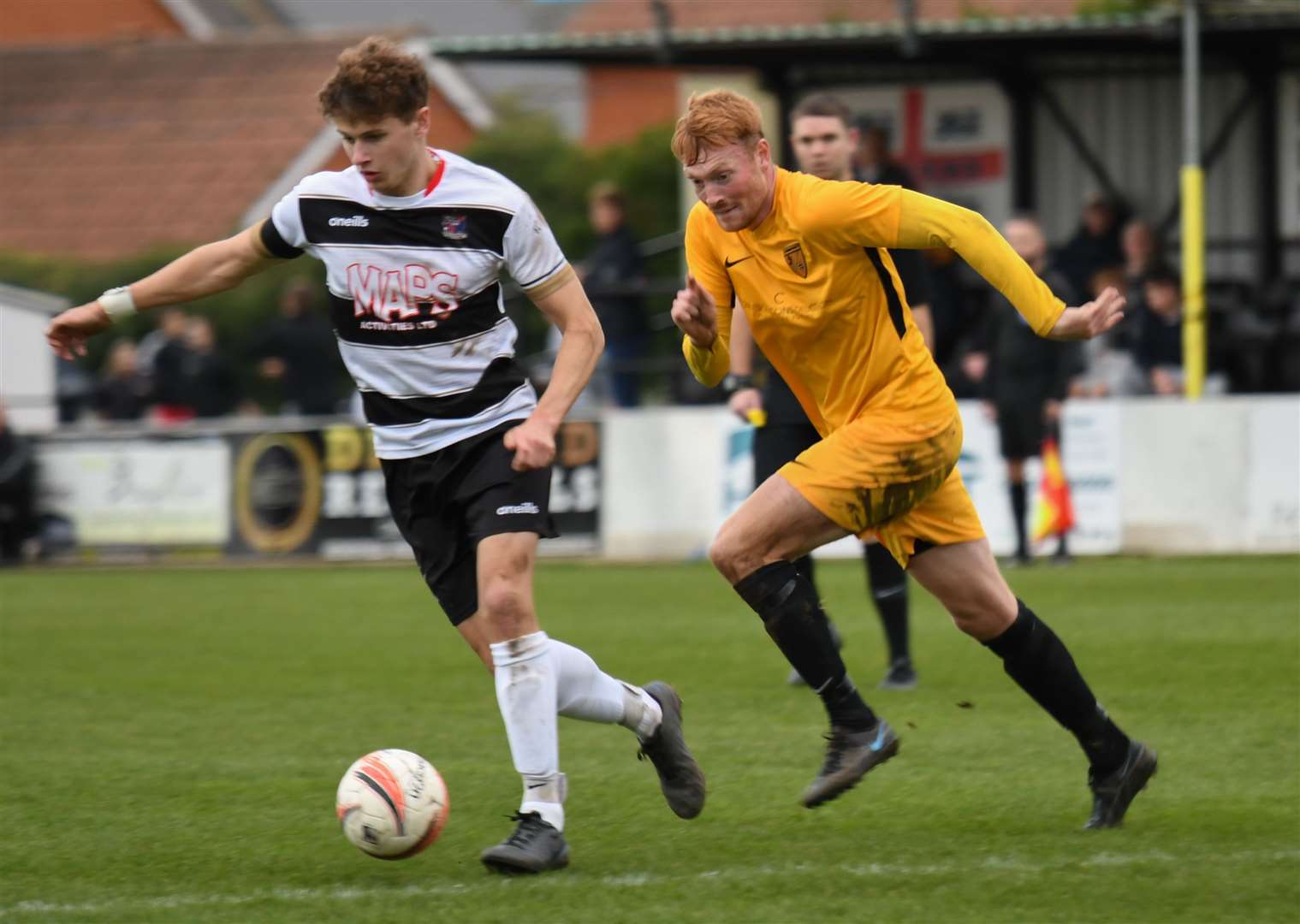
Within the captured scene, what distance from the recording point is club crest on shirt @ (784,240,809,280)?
5227mm

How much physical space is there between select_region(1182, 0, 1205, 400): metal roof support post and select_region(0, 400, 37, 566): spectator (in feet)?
29.3

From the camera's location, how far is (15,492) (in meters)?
15.7

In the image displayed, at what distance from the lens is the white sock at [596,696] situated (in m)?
5.23

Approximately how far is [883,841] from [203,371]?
12468 millimetres

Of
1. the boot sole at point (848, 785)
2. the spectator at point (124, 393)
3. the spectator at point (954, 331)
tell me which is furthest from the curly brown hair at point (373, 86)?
the spectator at point (124, 393)

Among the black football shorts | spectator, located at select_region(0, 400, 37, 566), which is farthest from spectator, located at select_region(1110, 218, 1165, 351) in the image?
the black football shorts

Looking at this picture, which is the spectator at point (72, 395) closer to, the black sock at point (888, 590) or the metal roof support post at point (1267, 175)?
the metal roof support post at point (1267, 175)

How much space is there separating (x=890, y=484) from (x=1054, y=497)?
27.8 feet

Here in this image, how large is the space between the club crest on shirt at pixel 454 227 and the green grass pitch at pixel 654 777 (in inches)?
63.5

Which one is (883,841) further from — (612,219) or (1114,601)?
(612,219)

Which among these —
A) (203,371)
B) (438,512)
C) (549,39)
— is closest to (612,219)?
(549,39)

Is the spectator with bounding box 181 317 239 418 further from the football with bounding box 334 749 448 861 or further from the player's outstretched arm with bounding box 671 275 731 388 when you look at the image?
the football with bounding box 334 749 448 861

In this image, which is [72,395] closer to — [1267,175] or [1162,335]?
[1162,335]

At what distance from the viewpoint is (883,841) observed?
209 inches
